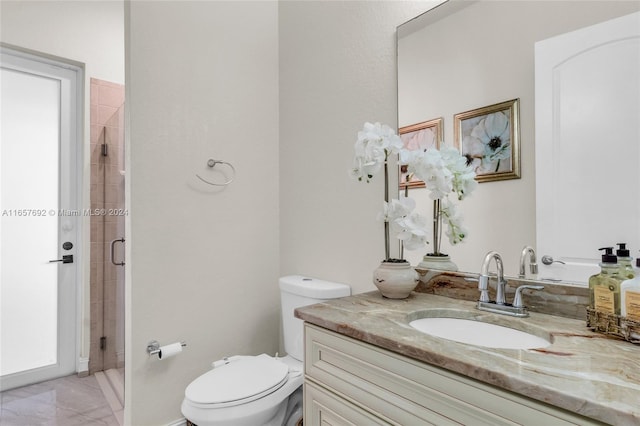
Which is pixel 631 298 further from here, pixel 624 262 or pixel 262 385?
pixel 262 385

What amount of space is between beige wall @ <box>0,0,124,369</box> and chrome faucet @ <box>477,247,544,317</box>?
254 cm

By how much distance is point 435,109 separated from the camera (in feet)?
4.53

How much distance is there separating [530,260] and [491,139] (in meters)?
0.43

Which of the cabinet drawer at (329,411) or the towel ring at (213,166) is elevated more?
the towel ring at (213,166)

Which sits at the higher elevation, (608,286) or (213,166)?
(213,166)

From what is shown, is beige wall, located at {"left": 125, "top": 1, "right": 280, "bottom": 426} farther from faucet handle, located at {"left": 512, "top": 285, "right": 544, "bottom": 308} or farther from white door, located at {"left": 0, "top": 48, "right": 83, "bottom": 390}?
faucet handle, located at {"left": 512, "top": 285, "right": 544, "bottom": 308}

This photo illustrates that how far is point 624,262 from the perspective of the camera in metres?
0.89

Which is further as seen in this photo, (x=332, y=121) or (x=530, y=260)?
(x=332, y=121)

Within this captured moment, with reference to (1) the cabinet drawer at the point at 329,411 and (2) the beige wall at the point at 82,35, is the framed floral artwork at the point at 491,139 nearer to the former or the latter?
(1) the cabinet drawer at the point at 329,411

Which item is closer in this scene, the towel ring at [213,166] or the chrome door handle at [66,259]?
the towel ring at [213,166]

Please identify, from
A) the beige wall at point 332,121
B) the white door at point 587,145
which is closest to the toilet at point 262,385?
the beige wall at point 332,121

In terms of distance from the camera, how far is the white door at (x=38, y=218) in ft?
7.25

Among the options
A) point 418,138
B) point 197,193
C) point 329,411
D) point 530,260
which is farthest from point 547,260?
point 197,193

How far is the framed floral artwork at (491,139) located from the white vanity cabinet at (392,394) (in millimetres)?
733
